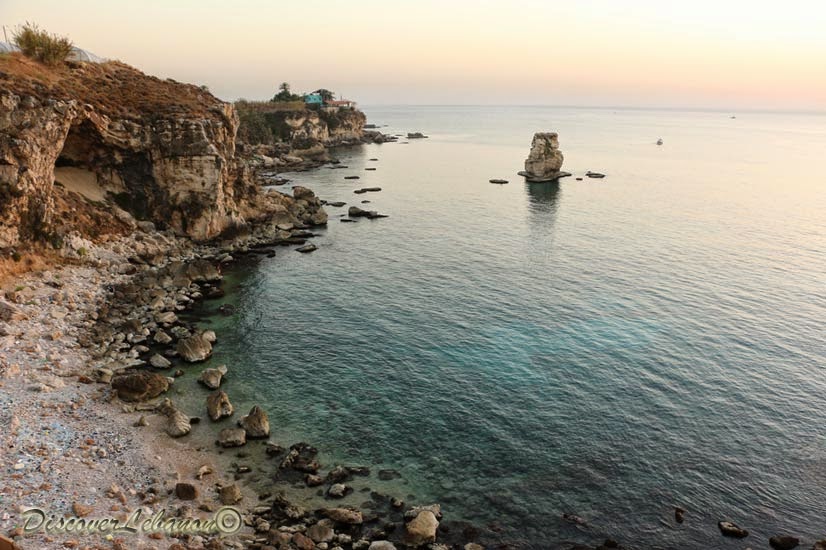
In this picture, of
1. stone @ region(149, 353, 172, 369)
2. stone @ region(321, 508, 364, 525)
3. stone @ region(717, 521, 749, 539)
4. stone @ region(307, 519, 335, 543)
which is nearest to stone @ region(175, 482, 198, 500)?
stone @ region(307, 519, 335, 543)

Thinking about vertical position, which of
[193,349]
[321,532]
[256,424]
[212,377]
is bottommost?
[321,532]

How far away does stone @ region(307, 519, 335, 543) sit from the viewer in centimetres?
2498

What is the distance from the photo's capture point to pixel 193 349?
1642 inches

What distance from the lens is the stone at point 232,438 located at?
31.6m

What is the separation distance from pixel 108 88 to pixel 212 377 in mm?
49412

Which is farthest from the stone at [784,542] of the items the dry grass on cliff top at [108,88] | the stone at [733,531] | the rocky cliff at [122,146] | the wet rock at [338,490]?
the dry grass on cliff top at [108,88]

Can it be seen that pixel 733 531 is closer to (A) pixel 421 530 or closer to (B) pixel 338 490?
(A) pixel 421 530

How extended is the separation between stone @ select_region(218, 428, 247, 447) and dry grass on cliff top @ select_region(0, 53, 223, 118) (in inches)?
1635

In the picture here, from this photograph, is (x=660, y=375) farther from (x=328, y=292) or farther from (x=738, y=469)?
(x=328, y=292)

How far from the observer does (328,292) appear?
191 ft

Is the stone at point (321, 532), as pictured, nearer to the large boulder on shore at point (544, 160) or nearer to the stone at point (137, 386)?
the stone at point (137, 386)

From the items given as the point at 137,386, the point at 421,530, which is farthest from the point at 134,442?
the point at 421,530

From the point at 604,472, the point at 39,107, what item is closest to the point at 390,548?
the point at 604,472

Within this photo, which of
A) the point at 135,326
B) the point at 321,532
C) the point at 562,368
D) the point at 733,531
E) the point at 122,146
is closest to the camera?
the point at 321,532
